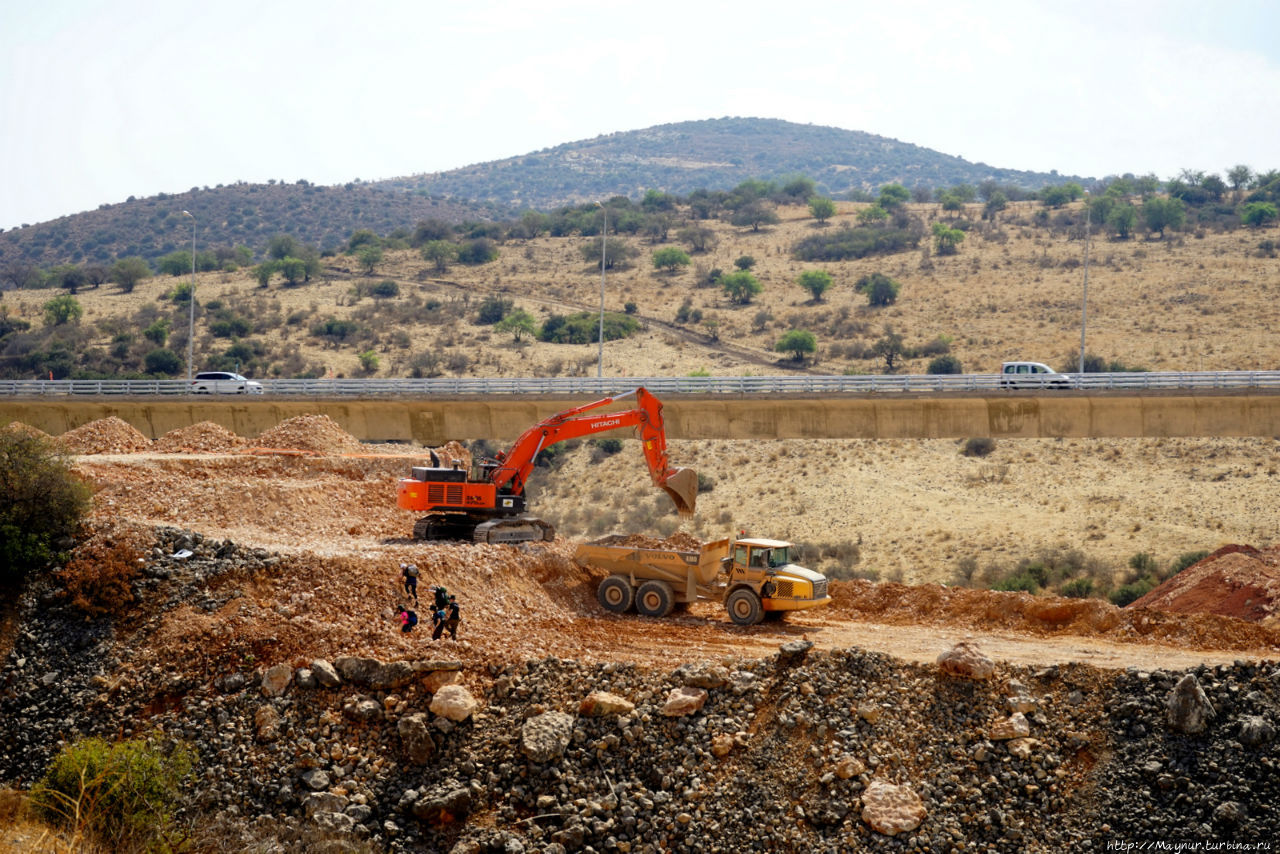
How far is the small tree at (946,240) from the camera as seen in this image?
9100 centimetres

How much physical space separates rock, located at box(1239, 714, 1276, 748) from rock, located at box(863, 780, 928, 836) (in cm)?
451

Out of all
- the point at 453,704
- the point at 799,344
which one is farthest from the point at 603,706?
the point at 799,344

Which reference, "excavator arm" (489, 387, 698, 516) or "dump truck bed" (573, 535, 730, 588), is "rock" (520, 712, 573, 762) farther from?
"excavator arm" (489, 387, 698, 516)

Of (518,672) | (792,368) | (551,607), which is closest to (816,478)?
(792,368)

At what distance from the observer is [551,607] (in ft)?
72.3

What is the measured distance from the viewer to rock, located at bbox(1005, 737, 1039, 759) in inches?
635

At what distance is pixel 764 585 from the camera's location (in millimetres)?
21906

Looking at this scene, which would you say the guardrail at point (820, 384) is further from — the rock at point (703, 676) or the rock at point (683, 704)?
the rock at point (683, 704)

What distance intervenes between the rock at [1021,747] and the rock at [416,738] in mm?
8245

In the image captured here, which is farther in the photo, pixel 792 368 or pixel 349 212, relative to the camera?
pixel 349 212

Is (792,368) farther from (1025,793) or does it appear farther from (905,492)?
(1025,793)

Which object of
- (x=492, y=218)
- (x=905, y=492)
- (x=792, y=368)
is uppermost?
(x=492, y=218)

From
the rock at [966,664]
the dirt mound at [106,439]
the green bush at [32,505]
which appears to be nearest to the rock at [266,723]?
the green bush at [32,505]

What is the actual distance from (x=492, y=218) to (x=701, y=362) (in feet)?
387
